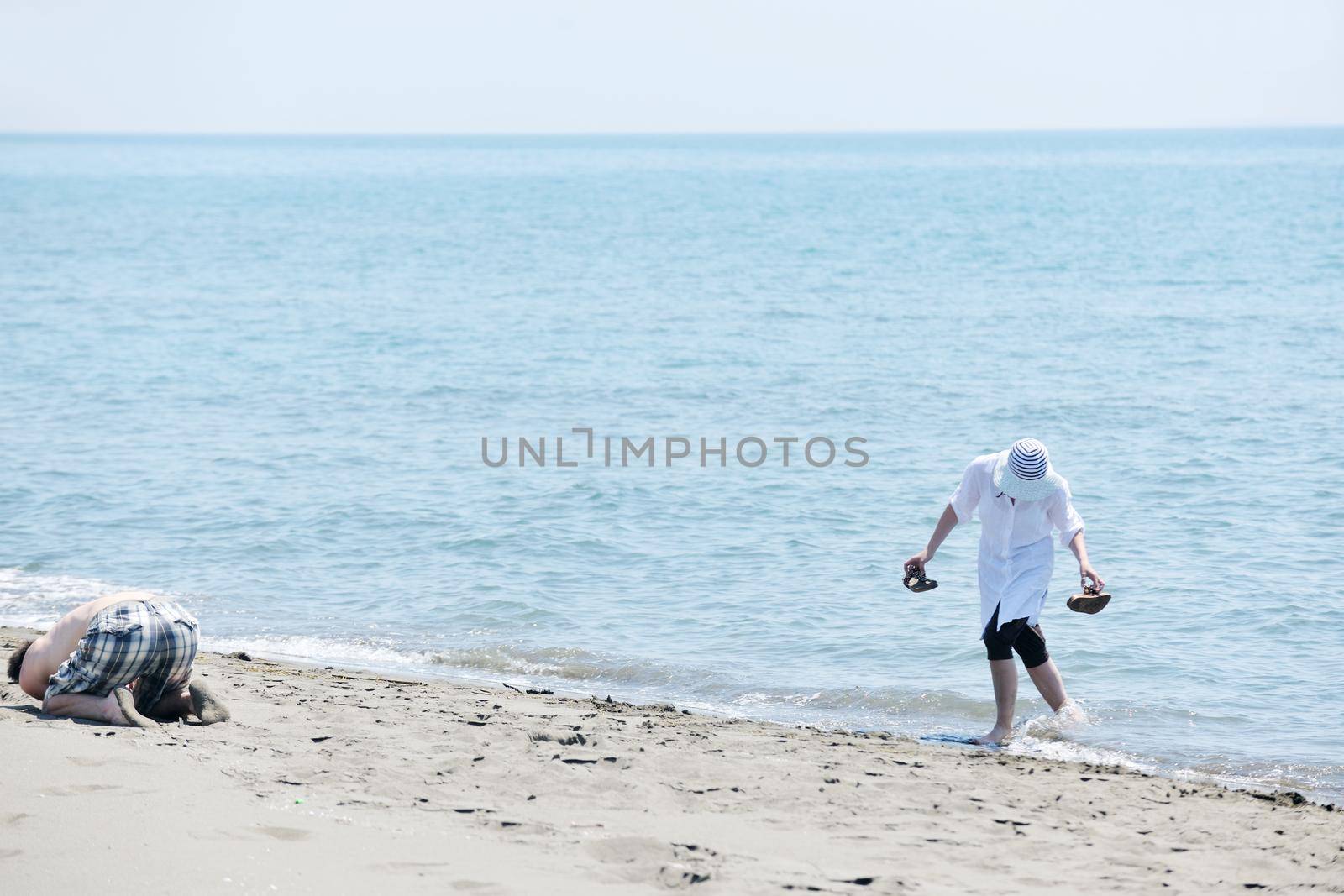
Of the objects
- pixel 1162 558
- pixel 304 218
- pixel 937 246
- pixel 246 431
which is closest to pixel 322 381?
pixel 246 431

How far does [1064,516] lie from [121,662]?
15.2ft

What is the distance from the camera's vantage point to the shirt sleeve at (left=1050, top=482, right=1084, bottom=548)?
21.9 feet

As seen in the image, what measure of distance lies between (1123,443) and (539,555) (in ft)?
22.4

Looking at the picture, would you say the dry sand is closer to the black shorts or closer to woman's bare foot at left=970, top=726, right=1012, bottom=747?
woman's bare foot at left=970, top=726, right=1012, bottom=747

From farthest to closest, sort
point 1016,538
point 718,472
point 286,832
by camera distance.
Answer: point 718,472, point 1016,538, point 286,832

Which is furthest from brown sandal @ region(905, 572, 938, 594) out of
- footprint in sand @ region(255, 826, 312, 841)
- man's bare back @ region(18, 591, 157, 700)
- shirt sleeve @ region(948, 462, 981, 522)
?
man's bare back @ region(18, 591, 157, 700)

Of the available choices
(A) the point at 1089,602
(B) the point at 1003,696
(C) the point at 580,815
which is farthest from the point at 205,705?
(A) the point at 1089,602

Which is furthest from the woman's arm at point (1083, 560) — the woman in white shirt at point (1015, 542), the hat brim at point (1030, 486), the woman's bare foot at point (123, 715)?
the woman's bare foot at point (123, 715)

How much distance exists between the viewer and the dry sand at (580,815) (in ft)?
14.7

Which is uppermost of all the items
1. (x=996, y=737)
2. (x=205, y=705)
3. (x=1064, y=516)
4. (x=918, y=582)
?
(x=1064, y=516)

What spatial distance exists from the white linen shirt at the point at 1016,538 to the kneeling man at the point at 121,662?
3.94 meters

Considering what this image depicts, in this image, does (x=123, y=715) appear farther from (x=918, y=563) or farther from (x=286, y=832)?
(x=918, y=563)

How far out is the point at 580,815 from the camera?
16.7 ft

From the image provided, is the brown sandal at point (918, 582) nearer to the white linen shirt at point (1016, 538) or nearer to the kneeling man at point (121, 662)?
the white linen shirt at point (1016, 538)
